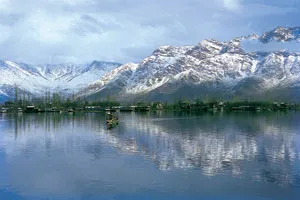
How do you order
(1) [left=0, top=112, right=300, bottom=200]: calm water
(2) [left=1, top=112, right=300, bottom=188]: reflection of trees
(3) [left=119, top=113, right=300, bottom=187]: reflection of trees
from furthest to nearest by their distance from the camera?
(2) [left=1, top=112, right=300, bottom=188]: reflection of trees < (3) [left=119, top=113, right=300, bottom=187]: reflection of trees < (1) [left=0, top=112, right=300, bottom=200]: calm water

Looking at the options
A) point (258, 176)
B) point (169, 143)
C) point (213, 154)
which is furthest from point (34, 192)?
point (169, 143)

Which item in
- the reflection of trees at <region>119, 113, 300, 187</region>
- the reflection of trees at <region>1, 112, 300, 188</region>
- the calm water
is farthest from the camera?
the reflection of trees at <region>1, 112, 300, 188</region>

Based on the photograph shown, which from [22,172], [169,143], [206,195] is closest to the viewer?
[206,195]

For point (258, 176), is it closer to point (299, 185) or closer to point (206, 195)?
point (299, 185)

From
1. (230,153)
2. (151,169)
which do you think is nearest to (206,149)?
(230,153)

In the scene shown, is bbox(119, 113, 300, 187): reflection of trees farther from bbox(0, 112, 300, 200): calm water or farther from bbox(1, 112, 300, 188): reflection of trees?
bbox(0, 112, 300, 200): calm water

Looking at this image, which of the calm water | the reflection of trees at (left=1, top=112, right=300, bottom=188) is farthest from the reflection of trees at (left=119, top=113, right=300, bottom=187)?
the calm water

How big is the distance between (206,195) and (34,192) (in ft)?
64.9

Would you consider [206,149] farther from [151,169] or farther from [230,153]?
[151,169]

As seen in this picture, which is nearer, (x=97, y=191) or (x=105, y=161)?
(x=97, y=191)

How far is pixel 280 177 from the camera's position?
5200 centimetres

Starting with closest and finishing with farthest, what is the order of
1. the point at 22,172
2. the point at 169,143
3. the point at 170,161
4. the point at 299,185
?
the point at 299,185 < the point at 22,172 < the point at 170,161 < the point at 169,143

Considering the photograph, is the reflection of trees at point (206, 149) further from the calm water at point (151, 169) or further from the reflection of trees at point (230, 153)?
the calm water at point (151, 169)

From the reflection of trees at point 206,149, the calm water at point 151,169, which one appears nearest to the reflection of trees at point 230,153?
the reflection of trees at point 206,149
